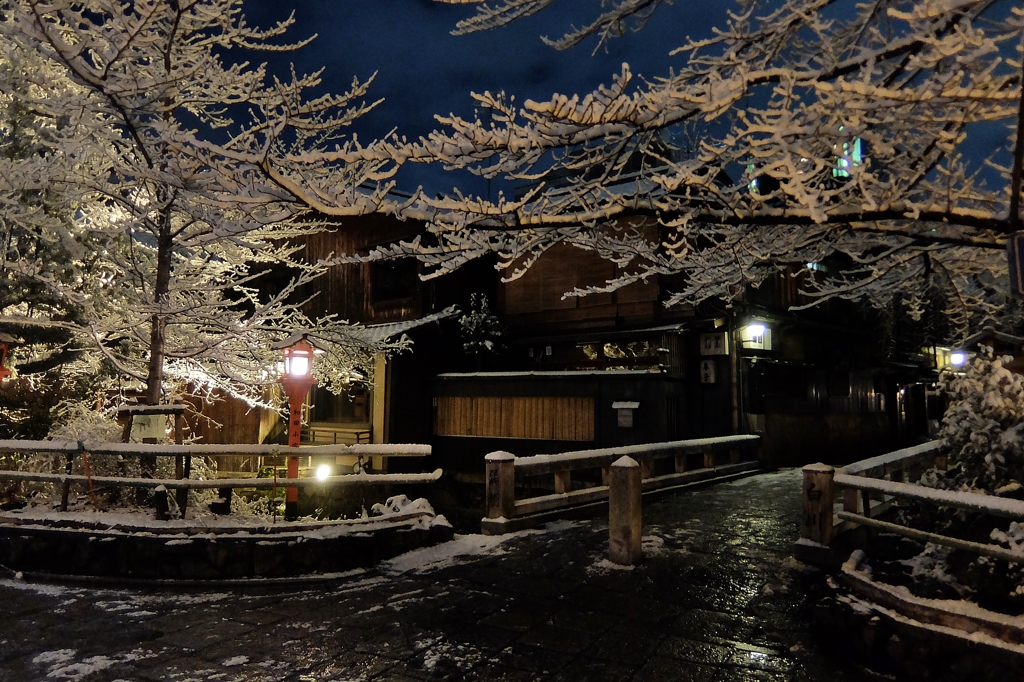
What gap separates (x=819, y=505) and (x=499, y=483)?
185 inches

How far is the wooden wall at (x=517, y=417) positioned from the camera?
1784 cm

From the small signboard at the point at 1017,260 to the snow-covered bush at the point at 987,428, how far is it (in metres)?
3.07

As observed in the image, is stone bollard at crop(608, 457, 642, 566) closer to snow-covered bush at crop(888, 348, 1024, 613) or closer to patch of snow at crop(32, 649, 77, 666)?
snow-covered bush at crop(888, 348, 1024, 613)

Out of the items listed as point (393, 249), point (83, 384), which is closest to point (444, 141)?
point (393, 249)

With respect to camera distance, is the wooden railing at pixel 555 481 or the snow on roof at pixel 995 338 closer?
the snow on roof at pixel 995 338

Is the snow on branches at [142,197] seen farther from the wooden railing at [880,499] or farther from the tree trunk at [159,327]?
the wooden railing at [880,499]

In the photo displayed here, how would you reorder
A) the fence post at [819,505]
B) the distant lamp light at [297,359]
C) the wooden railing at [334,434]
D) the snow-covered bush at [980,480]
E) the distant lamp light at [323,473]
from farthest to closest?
the wooden railing at [334,434]
the distant lamp light at [297,359]
the distant lamp light at [323,473]
the fence post at [819,505]
the snow-covered bush at [980,480]

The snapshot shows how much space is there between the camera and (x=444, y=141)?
550 centimetres

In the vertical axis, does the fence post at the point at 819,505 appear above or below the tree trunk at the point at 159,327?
below

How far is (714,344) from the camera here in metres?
17.8

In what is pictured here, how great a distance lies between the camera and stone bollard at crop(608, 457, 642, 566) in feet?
25.2

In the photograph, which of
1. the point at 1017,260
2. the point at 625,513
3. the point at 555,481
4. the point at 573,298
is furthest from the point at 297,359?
the point at 573,298

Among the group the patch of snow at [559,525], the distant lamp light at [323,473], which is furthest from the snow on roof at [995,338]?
the distant lamp light at [323,473]

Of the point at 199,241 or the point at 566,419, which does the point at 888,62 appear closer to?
the point at 199,241
